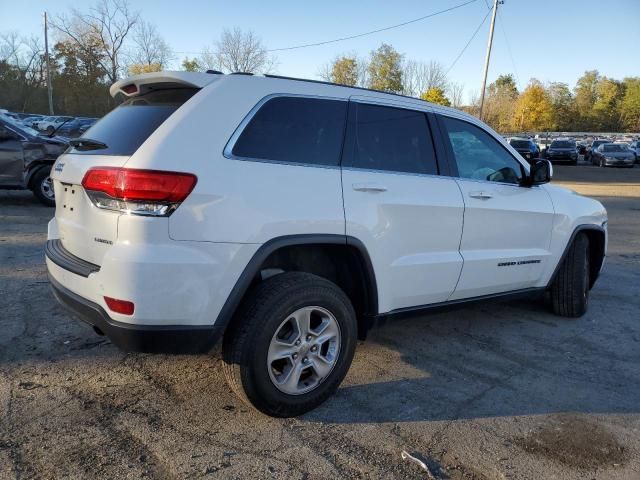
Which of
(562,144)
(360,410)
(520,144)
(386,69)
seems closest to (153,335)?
(360,410)

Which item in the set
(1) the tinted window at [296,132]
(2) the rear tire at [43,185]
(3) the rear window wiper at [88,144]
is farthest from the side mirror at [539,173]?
(2) the rear tire at [43,185]

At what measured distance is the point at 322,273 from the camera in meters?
3.31

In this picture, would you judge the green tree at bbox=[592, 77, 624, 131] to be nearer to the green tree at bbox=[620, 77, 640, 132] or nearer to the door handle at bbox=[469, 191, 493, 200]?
the green tree at bbox=[620, 77, 640, 132]

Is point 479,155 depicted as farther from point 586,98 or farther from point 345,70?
point 586,98

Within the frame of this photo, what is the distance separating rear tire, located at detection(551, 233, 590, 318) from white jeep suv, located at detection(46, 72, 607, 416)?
4.24 feet

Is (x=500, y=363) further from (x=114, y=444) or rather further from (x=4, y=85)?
(x=4, y=85)

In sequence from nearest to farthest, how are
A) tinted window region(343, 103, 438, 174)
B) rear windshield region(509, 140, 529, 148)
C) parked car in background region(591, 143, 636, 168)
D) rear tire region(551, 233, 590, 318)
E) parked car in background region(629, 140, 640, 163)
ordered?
1. tinted window region(343, 103, 438, 174)
2. rear tire region(551, 233, 590, 318)
3. rear windshield region(509, 140, 529, 148)
4. parked car in background region(591, 143, 636, 168)
5. parked car in background region(629, 140, 640, 163)

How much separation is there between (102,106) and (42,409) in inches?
2330

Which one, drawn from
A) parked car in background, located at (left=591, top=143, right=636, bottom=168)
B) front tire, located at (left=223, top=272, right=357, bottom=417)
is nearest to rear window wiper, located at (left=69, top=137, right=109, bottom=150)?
front tire, located at (left=223, top=272, right=357, bottom=417)

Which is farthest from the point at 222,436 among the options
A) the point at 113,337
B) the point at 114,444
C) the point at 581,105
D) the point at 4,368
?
the point at 581,105

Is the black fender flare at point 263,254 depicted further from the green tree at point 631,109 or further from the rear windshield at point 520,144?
the green tree at point 631,109

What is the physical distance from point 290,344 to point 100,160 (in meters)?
1.39

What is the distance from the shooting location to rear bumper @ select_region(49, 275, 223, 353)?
2.50 m

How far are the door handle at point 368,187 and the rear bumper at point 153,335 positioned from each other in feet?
3.73
